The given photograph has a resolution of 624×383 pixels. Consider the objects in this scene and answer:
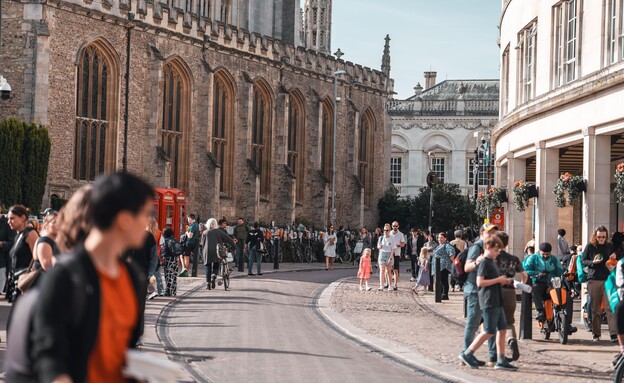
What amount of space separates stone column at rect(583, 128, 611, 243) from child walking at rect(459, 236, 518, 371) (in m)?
7.60

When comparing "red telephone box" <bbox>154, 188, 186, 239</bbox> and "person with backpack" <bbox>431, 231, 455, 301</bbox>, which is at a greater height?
"red telephone box" <bbox>154, 188, 186, 239</bbox>

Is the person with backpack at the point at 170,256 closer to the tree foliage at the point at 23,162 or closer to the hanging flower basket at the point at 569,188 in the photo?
the hanging flower basket at the point at 569,188

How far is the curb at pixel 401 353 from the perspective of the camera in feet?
38.3

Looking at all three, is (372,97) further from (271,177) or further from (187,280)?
(187,280)

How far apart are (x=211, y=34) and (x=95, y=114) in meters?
8.75

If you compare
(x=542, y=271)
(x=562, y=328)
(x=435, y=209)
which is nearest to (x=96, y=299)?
(x=562, y=328)

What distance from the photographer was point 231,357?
1261cm

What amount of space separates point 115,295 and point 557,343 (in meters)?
12.0

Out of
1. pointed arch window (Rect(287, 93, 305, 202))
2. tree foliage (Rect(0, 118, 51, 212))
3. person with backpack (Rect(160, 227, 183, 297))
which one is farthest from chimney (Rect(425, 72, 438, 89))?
person with backpack (Rect(160, 227, 183, 297))

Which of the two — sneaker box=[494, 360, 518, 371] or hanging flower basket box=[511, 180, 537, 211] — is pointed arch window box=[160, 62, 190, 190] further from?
sneaker box=[494, 360, 518, 371]

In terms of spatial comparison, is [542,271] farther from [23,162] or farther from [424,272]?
[23,162]

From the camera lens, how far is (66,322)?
4.02 meters

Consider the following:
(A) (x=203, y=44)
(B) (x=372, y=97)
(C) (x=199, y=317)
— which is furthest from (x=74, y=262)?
(B) (x=372, y=97)

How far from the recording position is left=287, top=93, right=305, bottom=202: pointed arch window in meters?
58.7
